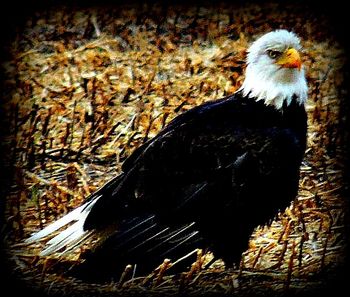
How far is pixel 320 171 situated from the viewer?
94.0 inches

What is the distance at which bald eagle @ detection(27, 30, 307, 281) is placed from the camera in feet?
6.86

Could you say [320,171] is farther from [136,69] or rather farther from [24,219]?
[24,219]

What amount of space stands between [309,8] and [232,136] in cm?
73

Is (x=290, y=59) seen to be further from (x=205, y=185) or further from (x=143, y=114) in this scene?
(x=143, y=114)

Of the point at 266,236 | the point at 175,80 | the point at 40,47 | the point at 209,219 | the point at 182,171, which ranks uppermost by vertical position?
A: the point at 40,47

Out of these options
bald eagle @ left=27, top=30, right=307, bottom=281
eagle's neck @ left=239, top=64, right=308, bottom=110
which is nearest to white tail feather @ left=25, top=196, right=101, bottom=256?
bald eagle @ left=27, top=30, right=307, bottom=281

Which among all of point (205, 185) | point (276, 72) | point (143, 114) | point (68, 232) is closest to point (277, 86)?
point (276, 72)

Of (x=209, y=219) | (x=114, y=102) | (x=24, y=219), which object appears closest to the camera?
(x=209, y=219)

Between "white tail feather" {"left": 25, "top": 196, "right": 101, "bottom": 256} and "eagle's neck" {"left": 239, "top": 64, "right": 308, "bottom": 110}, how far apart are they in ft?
1.87

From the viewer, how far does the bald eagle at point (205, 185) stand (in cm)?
209

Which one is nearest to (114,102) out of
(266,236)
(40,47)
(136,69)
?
(136,69)

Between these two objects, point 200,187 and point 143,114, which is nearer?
point 200,187

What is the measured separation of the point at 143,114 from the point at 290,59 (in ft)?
1.86

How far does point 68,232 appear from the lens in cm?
217
